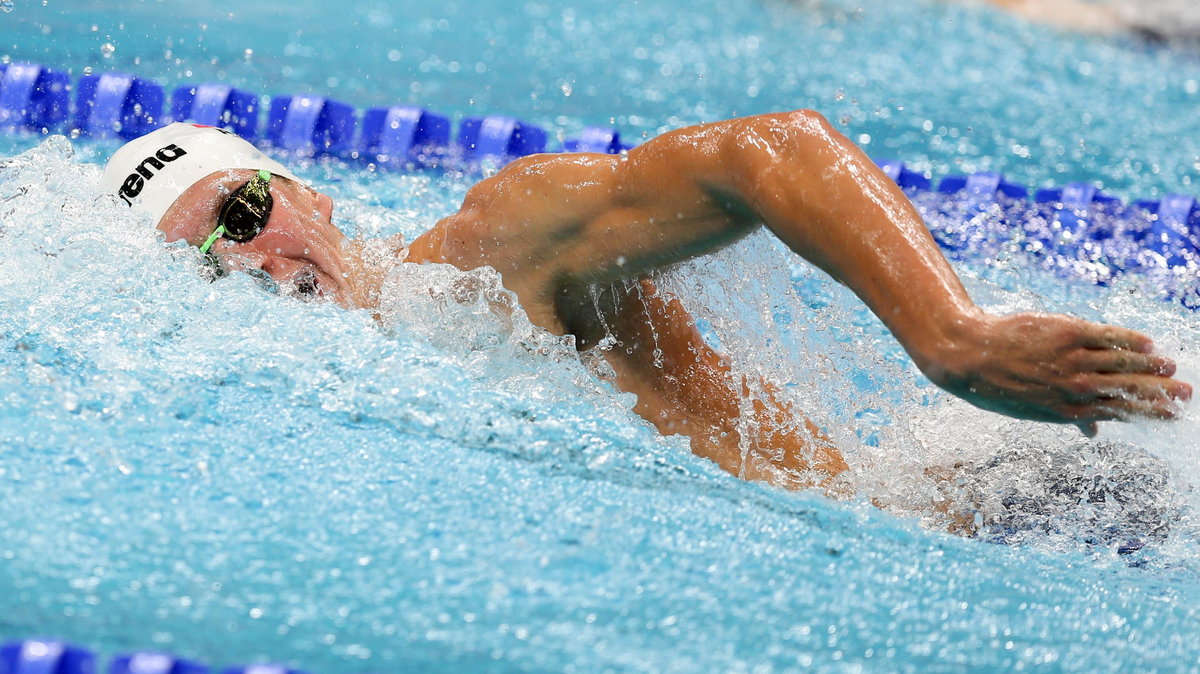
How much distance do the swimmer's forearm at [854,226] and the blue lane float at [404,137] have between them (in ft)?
7.51

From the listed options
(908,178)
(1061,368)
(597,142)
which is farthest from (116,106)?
(1061,368)

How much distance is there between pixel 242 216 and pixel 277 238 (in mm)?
76

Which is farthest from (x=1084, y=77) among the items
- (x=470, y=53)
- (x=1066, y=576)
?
(x=1066, y=576)

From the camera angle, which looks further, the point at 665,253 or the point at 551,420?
the point at 551,420

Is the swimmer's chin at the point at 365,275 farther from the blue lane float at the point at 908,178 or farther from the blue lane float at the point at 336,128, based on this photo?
the blue lane float at the point at 908,178

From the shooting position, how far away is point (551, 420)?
5.94 feet

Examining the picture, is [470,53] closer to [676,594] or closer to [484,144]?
[484,144]

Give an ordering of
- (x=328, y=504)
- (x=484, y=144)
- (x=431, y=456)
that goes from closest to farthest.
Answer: (x=328, y=504) < (x=431, y=456) < (x=484, y=144)

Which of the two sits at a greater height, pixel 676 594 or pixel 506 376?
pixel 506 376

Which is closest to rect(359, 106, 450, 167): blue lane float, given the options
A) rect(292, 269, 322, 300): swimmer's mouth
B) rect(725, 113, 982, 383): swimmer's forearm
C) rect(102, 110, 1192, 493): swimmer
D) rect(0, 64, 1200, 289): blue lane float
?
→ rect(0, 64, 1200, 289): blue lane float

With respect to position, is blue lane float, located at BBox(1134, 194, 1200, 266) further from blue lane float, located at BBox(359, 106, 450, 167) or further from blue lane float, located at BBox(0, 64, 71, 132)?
blue lane float, located at BBox(0, 64, 71, 132)

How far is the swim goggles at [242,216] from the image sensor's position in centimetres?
202

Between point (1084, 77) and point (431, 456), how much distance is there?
462cm

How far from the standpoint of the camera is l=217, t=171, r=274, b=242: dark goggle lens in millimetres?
2023
